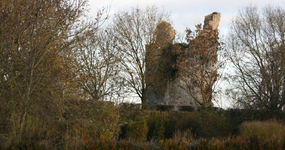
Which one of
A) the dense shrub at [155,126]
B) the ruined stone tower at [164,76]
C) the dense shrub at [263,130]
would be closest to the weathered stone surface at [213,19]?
the ruined stone tower at [164,76]

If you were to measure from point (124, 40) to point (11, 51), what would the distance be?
502 inches

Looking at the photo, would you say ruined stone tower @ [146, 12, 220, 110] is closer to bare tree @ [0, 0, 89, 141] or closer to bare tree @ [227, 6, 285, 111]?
bare tree @ [227, 6, 285, 111]

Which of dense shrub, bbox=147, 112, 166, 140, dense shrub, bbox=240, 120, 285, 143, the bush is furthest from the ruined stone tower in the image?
the bush

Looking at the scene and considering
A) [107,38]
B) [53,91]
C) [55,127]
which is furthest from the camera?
[107,38]

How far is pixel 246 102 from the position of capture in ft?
43.5

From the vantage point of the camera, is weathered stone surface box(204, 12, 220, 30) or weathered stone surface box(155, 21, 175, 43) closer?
weathered stone surface box(155, 21, 175, 43)

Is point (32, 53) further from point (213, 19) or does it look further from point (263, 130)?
point (213, 19)

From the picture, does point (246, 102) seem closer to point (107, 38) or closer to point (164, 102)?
A: point (164, 102)

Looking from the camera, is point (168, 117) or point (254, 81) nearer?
point (168, 117)

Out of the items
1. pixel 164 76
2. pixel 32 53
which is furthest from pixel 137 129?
pixel 164 76

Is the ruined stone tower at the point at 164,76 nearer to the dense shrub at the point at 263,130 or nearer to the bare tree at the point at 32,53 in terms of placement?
the dense shrub at the point at 263,130

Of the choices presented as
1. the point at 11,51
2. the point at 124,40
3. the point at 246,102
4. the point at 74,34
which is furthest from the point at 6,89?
the point at 124,40

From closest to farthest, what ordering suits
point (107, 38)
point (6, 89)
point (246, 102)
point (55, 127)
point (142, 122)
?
point (6, 89)
point (55, 127)
point (142, 122)
point (246, 102)
point (107, 38)

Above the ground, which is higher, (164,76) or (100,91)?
(164,76)
